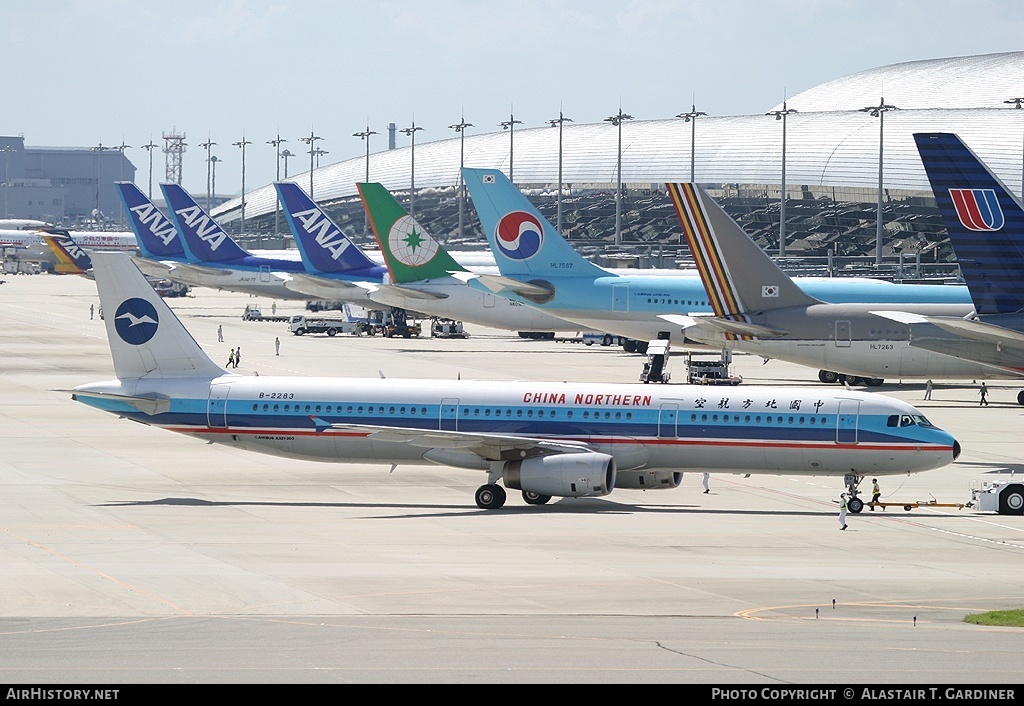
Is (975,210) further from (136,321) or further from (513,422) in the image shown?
(136,321)

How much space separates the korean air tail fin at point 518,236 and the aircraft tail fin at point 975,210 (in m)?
36.1

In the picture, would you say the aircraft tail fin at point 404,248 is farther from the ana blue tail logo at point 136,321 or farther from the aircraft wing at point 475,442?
the aircraft wing at point 475,442

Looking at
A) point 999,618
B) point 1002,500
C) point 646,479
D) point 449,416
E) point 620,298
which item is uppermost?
point 620,298

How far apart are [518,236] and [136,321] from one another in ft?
130

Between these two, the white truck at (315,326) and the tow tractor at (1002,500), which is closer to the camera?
the tow tractor at (1002,500)

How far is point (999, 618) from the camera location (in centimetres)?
2631

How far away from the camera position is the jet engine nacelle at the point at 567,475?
39.8m

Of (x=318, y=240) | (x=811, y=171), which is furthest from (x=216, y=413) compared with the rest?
(x=811, y=171)

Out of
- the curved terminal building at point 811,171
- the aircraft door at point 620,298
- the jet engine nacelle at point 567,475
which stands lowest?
the jet engine nacelle at point 567,475

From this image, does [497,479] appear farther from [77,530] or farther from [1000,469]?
[1000,469]

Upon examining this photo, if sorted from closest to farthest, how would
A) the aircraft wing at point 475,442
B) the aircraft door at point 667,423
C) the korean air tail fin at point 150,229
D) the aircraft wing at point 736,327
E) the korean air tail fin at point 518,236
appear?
1. the aircraft wing at point 475,442
2. the aircraft door at point 667,423
3. the aircraft wing at point 736,327
4. the korean air tail fin at point 518,236
5. the korean air tail fin at point 150,229

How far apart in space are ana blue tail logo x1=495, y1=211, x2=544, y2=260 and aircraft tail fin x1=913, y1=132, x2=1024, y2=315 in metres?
36.9

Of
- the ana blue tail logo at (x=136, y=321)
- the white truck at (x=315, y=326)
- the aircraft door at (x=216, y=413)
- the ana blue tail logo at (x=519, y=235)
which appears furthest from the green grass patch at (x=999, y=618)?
the white truck at (x=315, y=326)

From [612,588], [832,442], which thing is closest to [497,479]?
[832,442]
